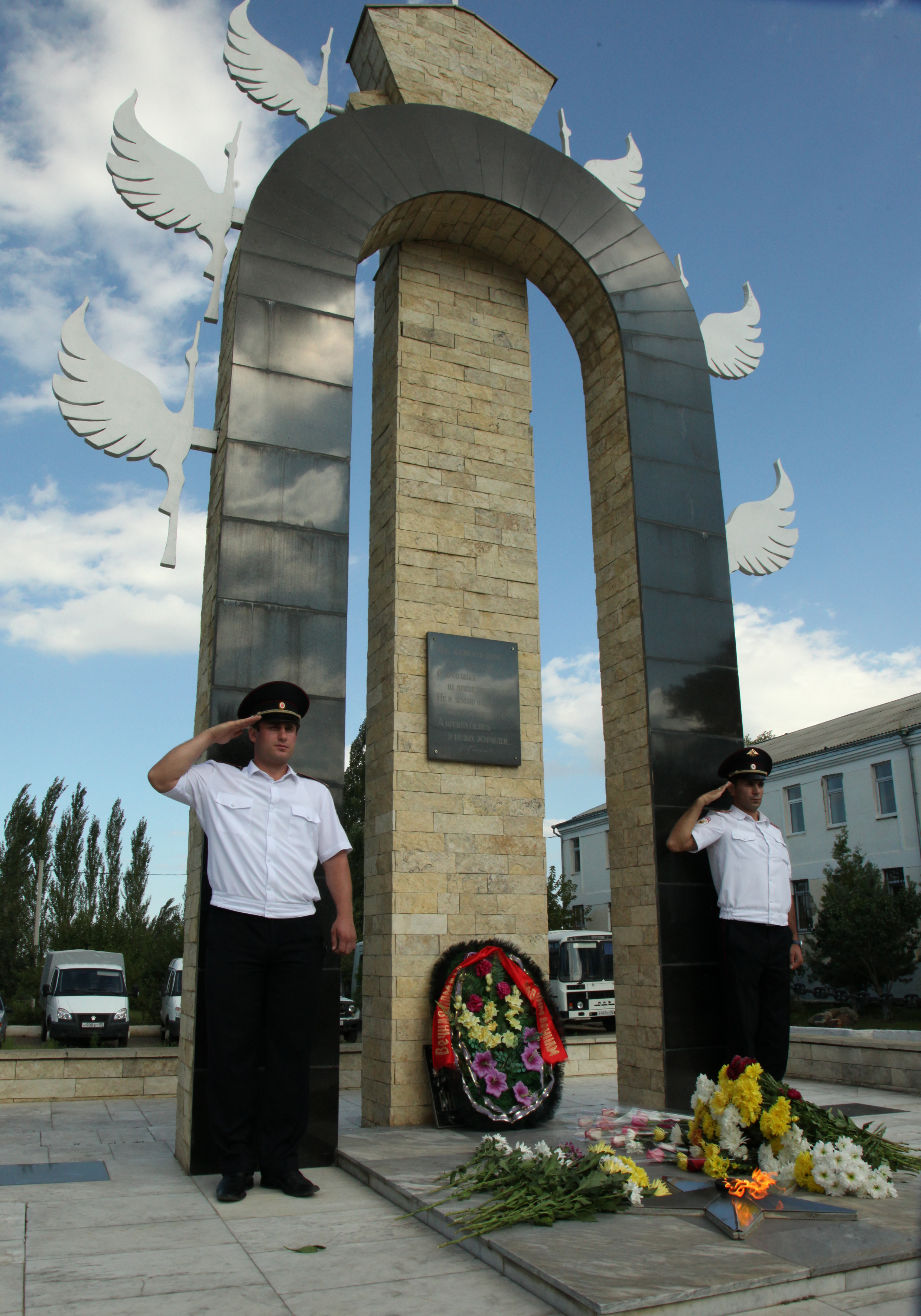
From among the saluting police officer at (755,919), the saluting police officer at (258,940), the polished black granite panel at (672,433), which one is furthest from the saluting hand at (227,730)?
the polished black granite panel at (672,433)

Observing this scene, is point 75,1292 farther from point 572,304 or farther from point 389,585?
point 572,304

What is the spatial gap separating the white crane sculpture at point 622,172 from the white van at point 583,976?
1342 cm

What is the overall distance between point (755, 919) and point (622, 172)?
551 cm

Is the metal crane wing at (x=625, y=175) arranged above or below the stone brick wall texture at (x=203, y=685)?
above

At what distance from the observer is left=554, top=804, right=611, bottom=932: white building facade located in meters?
29.6

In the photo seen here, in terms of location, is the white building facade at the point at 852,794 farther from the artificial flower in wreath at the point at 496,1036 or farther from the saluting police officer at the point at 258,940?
the saluting police officer at the point at 258,940

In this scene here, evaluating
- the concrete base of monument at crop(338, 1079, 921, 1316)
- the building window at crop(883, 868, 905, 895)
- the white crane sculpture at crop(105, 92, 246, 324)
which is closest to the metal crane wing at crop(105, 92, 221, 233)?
the white crane sculpture at crop(105, 92, 246, 324)

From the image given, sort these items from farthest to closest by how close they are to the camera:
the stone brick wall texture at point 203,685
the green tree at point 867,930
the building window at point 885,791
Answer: the building window at point 885,791, the green tree at point 867,930, the stone brick wall texture at point 203,685

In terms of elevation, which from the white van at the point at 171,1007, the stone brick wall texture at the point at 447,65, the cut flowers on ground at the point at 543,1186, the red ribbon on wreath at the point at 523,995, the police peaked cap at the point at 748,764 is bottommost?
the white van at the point at 171,1007

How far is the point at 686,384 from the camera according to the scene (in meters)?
6.46

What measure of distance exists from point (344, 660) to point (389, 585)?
1259mm

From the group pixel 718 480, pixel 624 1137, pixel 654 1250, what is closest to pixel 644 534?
pixel 718 480

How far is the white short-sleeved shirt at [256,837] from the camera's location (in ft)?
12.2

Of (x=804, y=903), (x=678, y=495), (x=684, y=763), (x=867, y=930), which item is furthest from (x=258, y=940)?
(x=804, y=903)
